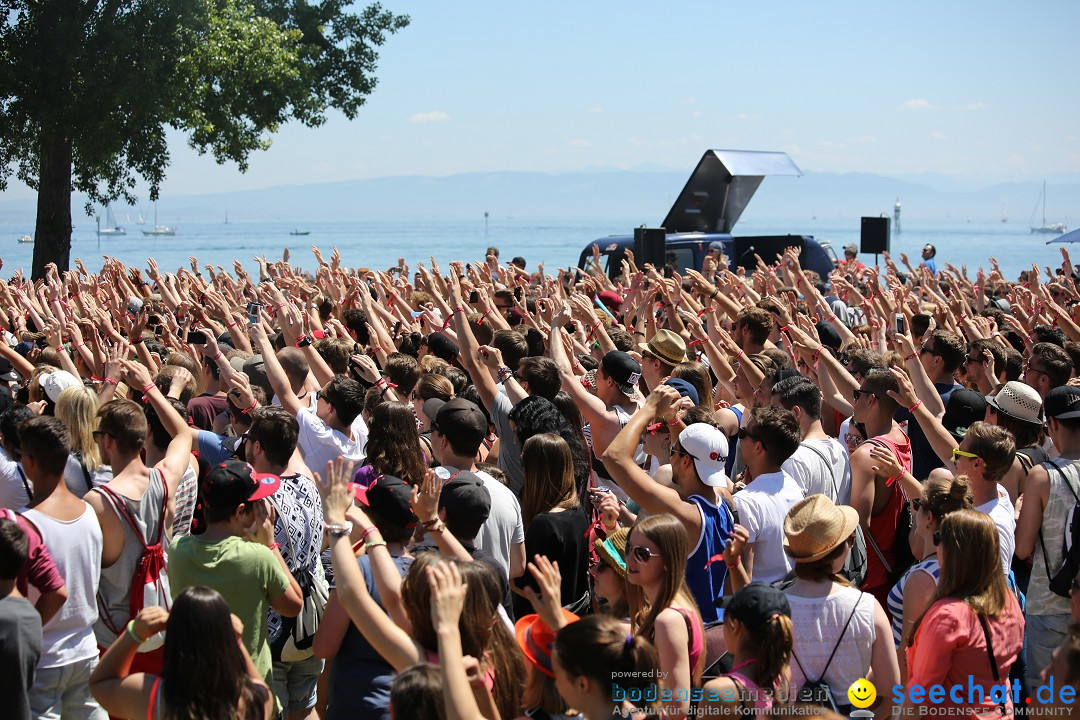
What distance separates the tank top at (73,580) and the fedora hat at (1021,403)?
4375 mm

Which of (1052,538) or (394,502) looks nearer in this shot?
(394,502)

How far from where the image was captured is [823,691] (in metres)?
3.63

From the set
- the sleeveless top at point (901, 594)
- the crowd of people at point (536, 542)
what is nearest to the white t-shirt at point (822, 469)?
the crowd of people at point (536, 542)

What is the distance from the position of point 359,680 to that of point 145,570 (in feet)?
3.99

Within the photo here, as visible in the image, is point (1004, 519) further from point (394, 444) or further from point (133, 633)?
point (133, 633)

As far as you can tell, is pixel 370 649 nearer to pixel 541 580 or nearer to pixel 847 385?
pixel 541 580

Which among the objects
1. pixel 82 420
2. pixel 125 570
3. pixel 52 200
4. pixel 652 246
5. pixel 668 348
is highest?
pixel 52 200

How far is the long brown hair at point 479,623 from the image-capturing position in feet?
10.5

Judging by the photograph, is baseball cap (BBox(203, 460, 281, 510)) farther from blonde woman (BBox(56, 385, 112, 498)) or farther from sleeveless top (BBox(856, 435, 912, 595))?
sleeveless top (BBox(856, 435, 912, 595))

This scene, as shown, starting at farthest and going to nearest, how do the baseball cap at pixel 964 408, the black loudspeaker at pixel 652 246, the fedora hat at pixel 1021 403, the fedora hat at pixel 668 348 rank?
the black loudspeaker at pixel 652 246
the fedora hat at pixel 668 348
the baseball cap at pixel 964 408
the fedora hat at pixel 1021 403

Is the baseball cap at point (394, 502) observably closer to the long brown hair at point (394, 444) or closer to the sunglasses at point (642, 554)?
the sunglasses at point (642, 554)

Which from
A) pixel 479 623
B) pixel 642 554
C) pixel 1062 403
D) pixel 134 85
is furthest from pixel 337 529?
pixel 134 85

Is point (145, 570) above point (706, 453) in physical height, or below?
below

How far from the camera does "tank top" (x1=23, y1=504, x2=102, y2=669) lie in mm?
3938
